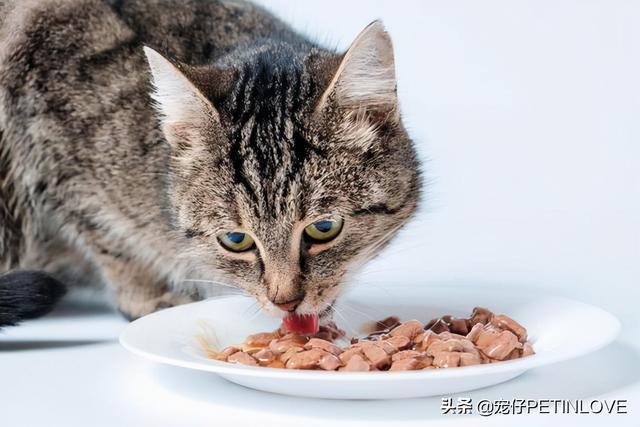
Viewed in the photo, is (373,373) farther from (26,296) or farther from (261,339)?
(26,296)

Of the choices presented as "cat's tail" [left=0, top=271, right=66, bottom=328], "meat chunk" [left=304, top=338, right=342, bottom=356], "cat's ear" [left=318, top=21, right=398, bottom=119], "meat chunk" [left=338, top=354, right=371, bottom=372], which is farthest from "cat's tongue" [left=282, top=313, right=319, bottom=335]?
"cat's tail" [left=0, top=271, right=66, bottom=328]

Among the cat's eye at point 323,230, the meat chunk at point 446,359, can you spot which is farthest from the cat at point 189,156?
the meat chunk at point 446,359

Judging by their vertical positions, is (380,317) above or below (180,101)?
below

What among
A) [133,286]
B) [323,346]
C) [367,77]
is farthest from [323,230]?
[133,286]

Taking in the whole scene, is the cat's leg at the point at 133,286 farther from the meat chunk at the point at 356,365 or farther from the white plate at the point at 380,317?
the meat chunk at the point at 356,365

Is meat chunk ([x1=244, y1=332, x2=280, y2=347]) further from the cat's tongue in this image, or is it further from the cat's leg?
the cat's leg

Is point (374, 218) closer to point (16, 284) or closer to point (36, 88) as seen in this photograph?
point (16, 284)

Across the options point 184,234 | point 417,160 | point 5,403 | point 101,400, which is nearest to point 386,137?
point 417,160
